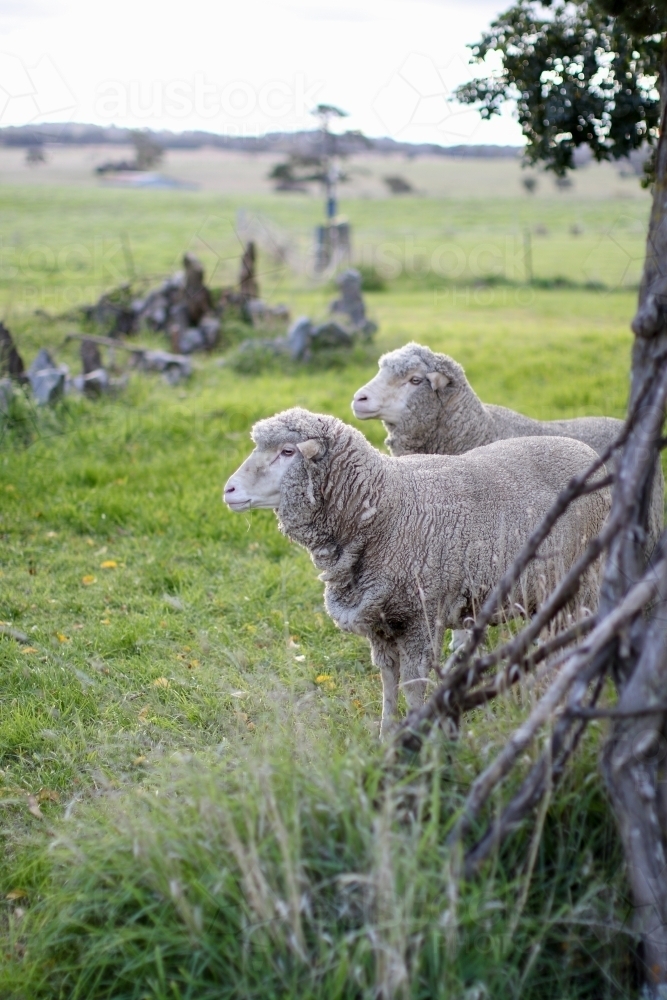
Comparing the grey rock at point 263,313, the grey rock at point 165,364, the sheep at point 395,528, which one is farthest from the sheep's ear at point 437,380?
the grey rock at point 263,313

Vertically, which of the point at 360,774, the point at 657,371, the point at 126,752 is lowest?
the point at 126,752

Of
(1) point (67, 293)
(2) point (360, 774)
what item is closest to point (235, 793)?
(2) point (360, 774)

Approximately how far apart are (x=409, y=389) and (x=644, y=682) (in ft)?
10.2

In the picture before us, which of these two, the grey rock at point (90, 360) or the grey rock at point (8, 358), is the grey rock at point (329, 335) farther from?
the grey rock at point (8, 358)

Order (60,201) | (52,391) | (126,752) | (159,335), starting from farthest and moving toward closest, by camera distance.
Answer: (60,201)
(159,335)
(52,391)
(126,752)

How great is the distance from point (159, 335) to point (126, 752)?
911 cm

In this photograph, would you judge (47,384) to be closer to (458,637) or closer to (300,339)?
(300,339)

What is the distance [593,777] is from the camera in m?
2.63

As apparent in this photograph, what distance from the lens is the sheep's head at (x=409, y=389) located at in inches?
208

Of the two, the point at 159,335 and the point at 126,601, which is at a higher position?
the point at 159,335

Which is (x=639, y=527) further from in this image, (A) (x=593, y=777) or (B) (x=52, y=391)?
(B) (x=52, y=391)

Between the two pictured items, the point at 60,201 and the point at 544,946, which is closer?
the point at 544,946

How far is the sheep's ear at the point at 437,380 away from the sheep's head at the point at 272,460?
1501 millimetres

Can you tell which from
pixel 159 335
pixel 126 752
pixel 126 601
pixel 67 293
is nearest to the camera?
pixel 126 752
